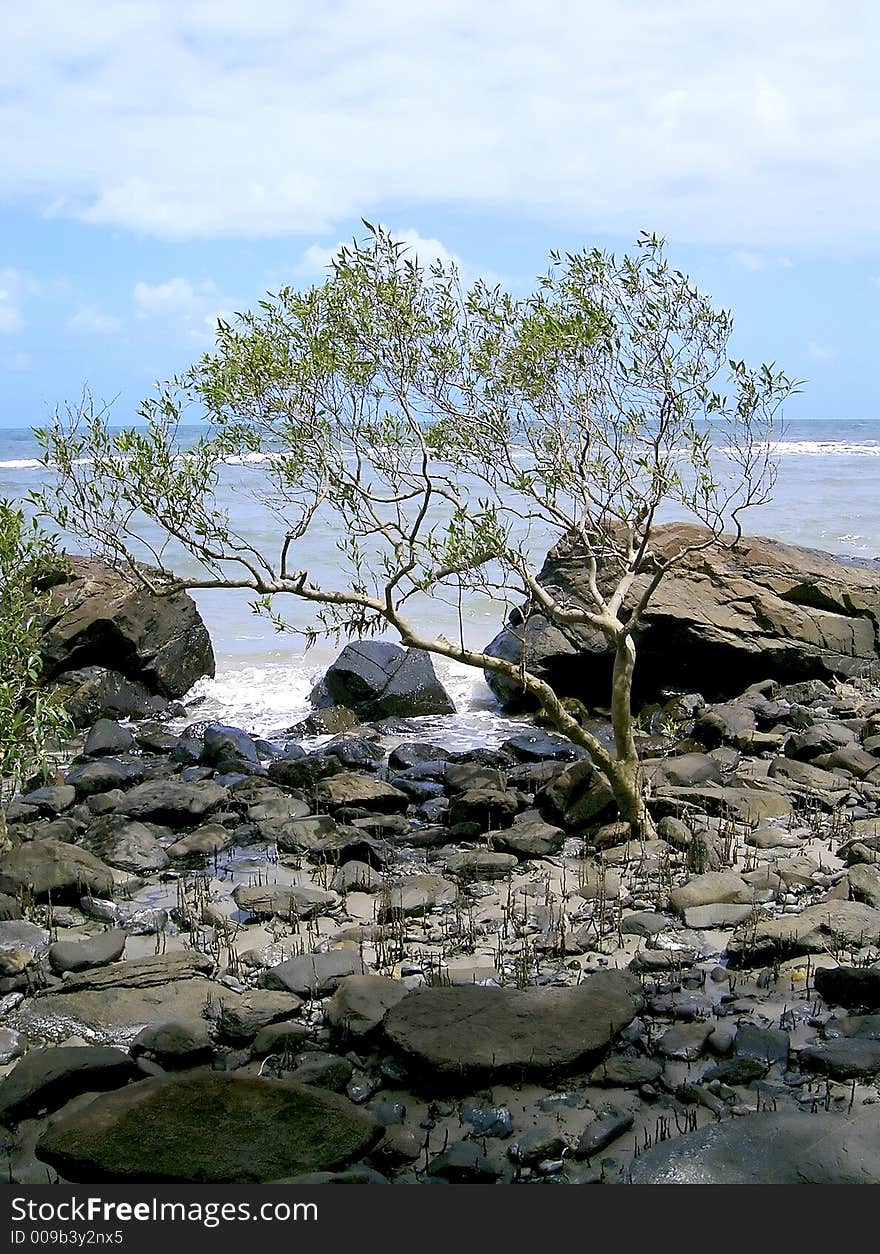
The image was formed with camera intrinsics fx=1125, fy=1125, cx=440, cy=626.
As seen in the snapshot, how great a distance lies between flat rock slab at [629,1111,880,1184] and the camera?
5258mm

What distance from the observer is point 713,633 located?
18.8 meters

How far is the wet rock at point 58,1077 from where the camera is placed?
20.4 feet

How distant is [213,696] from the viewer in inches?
824

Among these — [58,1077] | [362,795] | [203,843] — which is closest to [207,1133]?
[58,1077]

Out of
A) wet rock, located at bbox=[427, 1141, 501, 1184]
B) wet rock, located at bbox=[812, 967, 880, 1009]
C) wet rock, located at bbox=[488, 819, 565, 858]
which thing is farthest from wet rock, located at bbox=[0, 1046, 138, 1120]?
wet rock, located at bbox=[488, 819, 565, 858]

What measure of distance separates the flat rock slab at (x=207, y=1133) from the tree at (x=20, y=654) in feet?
13.9

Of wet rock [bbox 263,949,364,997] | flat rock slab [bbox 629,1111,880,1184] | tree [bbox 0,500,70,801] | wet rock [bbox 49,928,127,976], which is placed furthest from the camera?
tree [bbox 0,500,70,801]

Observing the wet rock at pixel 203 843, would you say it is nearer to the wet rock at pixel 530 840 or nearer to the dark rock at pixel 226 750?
the wet rock at pixel 530 840

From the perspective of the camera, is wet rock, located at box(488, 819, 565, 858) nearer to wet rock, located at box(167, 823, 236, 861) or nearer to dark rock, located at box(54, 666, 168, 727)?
wet rock, located at box(167, 823, 236, 861)

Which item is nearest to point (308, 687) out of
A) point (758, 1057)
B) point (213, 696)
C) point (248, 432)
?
point (213, 696)

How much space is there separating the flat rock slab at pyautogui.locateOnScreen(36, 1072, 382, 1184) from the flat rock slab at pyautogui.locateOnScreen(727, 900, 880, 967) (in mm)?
3441

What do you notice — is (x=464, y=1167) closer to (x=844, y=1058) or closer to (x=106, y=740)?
(x=844, y=1058)

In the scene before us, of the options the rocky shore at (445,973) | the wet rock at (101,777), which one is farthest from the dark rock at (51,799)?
the wet rock at (101,777)

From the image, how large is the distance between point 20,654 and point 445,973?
5.01 m
